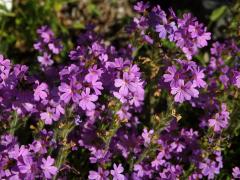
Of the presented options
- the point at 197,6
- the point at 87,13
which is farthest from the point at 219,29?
the point at 87,13

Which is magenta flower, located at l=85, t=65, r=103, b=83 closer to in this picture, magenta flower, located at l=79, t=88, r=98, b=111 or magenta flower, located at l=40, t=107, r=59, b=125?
magenta flower, located at l=79, t=88, r=98, b=111

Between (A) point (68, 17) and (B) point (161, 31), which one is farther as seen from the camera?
(A) point (68, 17)

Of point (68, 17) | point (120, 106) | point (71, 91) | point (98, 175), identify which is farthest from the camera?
point (68, 17)

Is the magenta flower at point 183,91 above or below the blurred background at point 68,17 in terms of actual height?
below

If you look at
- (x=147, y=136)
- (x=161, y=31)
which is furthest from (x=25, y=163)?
(x=161, y=31)

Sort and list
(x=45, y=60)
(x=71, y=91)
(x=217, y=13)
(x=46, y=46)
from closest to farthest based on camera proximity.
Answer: (x=71, y=91), (x=45, y=60), (x=46, y=46), (x=217, y=13)

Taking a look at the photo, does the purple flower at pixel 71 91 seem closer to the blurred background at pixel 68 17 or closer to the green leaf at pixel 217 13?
the blurred background at pixel 68 17

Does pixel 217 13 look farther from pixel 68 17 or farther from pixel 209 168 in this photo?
pixel 209 168

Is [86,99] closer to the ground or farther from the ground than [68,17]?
closer to the ground

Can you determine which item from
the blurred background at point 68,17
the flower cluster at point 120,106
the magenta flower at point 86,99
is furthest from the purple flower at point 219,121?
the blurred background at point 68,17

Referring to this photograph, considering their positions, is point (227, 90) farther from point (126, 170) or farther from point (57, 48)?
point (57, 48)

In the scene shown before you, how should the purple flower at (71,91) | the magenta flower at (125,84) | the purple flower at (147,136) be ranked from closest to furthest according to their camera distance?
1. the purple flower at (71,91)
2. the magenta flower at (125,84)
3. the purple flower at (147,136)

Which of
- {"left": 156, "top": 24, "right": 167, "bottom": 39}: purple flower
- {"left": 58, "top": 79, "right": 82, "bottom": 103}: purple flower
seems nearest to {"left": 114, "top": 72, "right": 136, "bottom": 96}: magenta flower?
{"left": 58, "top": 79, "right": 82, "bottom": 103}: purple flower
